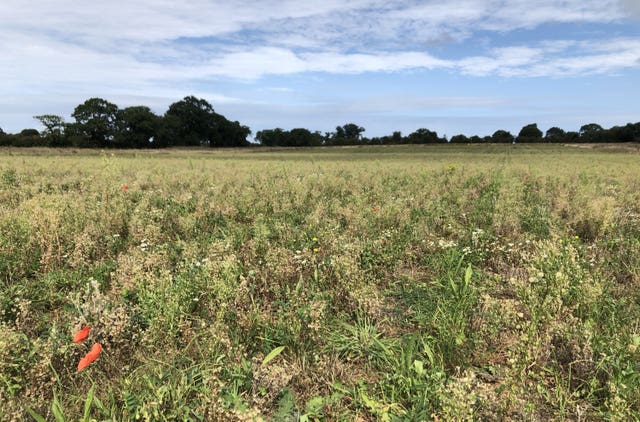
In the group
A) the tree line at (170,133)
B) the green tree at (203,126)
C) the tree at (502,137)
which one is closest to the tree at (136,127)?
the tree line at (170,133)

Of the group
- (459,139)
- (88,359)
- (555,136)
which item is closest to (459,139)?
(459,139)

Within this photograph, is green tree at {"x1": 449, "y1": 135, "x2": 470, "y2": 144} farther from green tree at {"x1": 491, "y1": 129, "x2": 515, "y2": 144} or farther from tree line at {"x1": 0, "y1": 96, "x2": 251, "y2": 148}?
tree line at {"x1": 0, "y1": 96, "x2": 251, "y2": 148}

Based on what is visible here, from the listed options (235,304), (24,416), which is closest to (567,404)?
(235,304)

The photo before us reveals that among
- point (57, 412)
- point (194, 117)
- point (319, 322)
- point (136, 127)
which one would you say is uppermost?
point (194, 117)

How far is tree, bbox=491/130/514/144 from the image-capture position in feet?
245

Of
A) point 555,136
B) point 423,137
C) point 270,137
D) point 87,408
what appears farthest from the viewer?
point 270,137

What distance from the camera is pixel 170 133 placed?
7162 centimetres

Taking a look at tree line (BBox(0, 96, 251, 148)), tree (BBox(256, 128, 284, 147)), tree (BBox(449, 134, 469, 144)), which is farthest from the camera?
tree (BBox(256, 128, 284, 147))

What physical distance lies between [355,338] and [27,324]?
9.67 feet

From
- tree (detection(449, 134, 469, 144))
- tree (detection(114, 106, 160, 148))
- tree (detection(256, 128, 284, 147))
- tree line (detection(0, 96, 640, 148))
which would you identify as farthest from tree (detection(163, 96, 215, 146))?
tree (detection(449, 134, 469, 144))

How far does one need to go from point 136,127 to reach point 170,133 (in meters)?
6.40

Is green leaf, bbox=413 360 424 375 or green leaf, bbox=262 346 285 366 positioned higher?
green leaf, bbox=262 346 285 366

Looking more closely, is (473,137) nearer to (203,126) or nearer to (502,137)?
(502,137)

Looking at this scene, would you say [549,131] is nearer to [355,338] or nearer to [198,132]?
[198,132]
